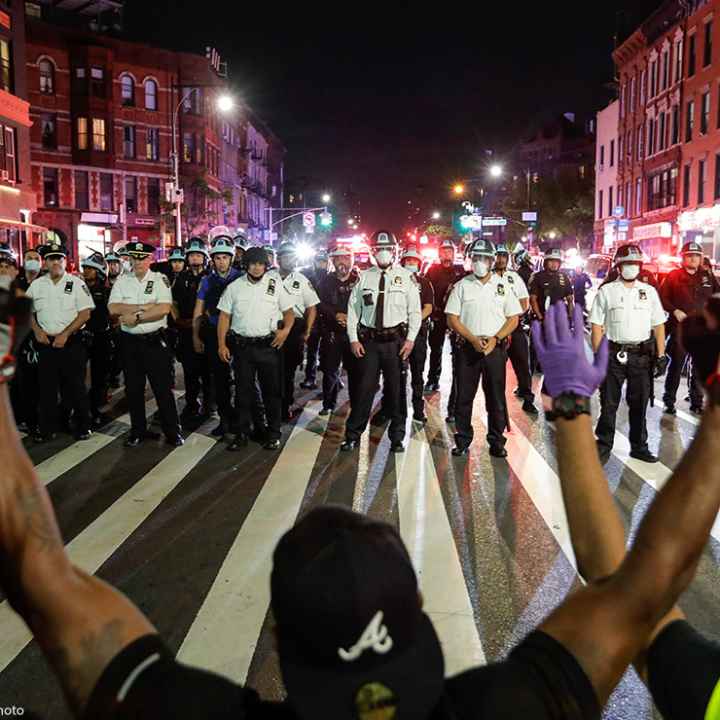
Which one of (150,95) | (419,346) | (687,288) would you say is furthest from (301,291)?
(150,95)

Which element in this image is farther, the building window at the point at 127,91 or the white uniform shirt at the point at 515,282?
the building window at the point at 127,91

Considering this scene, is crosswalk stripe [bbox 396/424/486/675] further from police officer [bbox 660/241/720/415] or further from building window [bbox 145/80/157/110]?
building window [bbox 145/80/157/110]

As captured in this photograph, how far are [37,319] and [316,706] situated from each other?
9.01 meters

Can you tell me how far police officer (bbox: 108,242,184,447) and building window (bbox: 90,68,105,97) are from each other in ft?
147

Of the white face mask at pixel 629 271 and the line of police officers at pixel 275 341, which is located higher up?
the white face mask at pixel 629 271

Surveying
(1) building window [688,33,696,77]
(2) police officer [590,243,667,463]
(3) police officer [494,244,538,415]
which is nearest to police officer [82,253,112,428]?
(3) police officer [494,244,538,415]

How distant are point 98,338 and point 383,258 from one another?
14.9 ft

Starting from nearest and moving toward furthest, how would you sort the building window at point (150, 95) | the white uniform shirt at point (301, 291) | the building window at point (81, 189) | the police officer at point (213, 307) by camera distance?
the police officer at point (213, 307), the white uniform shirt at point (301, 291), the building window at point (81, 189), the building window at point (150, 95)

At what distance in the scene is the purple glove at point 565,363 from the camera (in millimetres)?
1994

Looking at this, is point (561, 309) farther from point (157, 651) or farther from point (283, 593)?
point (157, 651)

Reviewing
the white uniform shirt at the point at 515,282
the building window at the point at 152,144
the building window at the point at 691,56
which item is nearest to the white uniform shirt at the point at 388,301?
the white uniform shirt at the point at 515,282

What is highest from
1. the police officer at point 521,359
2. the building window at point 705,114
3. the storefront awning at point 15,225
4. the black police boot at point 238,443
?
the building window at point 705,114

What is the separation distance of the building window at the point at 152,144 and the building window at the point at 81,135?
4336 mm

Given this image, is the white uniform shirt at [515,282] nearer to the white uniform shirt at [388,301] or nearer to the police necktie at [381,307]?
the white uniform shirt at [388,301]
